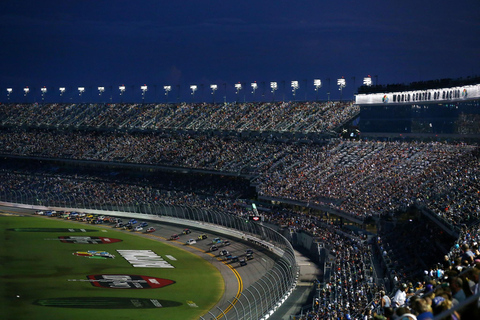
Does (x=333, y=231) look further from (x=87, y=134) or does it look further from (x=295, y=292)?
(x=87, y=134)

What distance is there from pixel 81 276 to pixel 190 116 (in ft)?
179

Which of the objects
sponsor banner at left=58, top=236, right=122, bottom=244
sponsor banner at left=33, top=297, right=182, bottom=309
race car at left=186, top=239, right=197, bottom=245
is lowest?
race car at left=186, top=239, right=197, bottom=245

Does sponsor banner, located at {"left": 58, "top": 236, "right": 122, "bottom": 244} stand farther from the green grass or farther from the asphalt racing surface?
the asphalt racing surface

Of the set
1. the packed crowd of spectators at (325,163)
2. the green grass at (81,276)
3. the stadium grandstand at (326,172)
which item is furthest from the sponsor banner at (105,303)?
the packed crowd of spectators at (325,163)

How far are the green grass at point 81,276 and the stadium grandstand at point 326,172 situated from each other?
28.2 feet

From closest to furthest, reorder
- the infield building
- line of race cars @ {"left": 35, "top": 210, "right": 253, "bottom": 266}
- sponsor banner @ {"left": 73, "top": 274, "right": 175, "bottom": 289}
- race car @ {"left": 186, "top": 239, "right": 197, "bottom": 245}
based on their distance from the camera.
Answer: sponsor banner @ {"left": 73, "top": 274, "right": 175, "bottom": 289}
line of race cars @ {"left": 35, "top": 210, "right": 253, "bottom": 266}
the infield building
race car @ {"left": 186, "top": 239, "right": 197, "bottom": 245}

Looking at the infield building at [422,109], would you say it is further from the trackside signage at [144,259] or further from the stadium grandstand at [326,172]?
the trackside signage at [144,259]

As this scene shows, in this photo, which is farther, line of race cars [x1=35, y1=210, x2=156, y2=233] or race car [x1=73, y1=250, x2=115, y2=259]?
line of race cars [x1=35, y1=210, x2=156, y2=233]

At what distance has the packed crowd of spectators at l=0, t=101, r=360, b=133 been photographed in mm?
75000

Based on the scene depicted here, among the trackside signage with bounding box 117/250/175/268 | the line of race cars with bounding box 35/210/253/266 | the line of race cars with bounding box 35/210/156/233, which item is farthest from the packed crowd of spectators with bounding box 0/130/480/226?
the trackside signage with bounding box 117/250/175/268

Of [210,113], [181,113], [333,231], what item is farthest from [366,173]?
[181,113]

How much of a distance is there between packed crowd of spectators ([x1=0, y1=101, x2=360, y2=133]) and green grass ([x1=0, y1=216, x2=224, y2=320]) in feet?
98.9

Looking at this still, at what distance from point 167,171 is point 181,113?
17787mm

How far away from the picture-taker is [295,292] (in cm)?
3353
